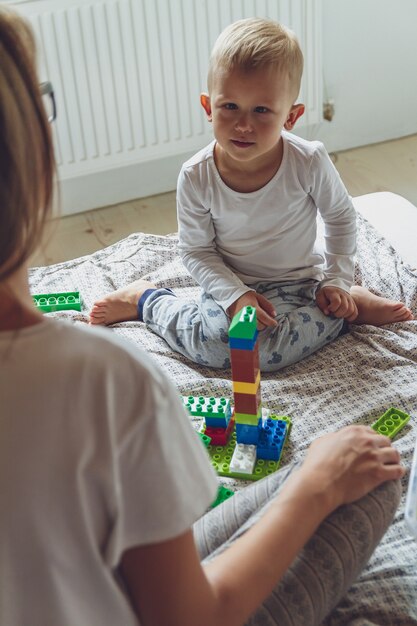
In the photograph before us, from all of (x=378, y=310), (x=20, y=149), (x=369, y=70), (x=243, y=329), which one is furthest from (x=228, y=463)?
(x=369, y=70)

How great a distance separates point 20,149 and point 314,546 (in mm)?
527

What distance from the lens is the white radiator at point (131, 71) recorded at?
2.23 meters

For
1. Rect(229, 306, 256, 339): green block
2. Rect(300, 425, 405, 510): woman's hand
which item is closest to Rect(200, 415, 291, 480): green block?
Rect(229, 306, 256, 339): green block

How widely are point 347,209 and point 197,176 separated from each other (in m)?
0.31

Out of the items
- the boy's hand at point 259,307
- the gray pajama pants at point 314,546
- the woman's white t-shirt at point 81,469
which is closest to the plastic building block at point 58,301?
the boy's hand at point 259,307

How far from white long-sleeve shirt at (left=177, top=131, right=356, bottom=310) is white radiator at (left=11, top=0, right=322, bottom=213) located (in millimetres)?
862

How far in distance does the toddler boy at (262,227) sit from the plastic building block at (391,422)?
229 mm

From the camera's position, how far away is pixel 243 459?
1268mm

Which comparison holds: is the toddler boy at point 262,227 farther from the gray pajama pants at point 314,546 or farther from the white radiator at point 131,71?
the white radiator at point 131,71

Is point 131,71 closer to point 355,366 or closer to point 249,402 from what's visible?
point 355,366

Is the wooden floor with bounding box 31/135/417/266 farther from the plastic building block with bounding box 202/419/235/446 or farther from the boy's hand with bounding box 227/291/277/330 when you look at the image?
the plastic building block with bounding box 202/419/235/446

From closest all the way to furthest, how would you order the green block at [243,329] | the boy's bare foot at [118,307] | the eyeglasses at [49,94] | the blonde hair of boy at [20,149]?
the blonde hair of boy at [20,149] → the eyeglasses at [49,94] → the green block at [243,329] → the boy's bare foot at [118,307]

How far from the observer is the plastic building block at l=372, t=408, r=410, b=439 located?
130 cm

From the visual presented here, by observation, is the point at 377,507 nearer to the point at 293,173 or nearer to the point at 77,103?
the point at 293,173
